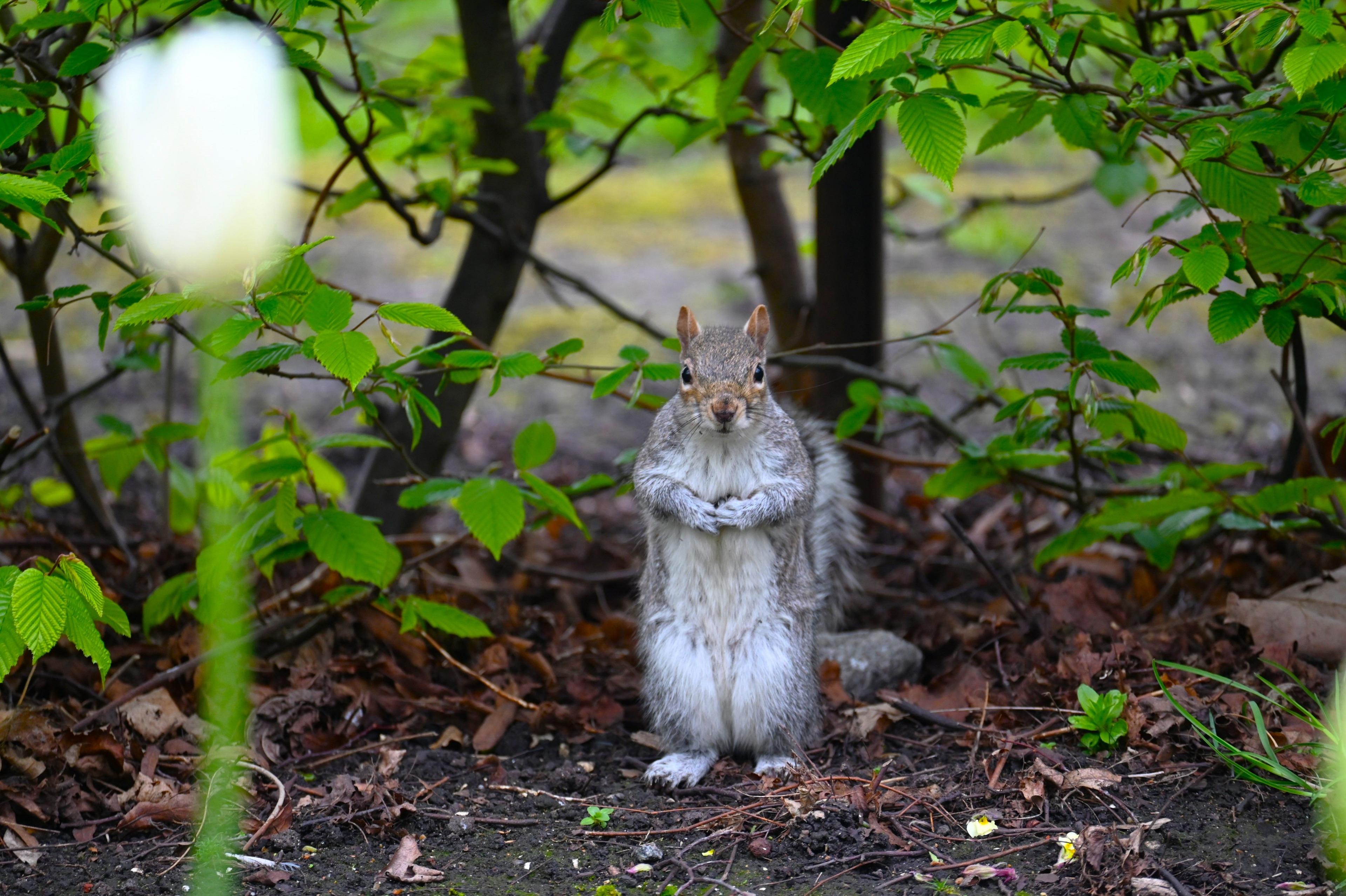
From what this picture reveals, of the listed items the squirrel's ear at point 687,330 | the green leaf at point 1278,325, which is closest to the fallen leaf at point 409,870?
the squirrel's ear at point 687,330

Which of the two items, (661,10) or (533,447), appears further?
(533,447)

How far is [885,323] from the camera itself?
4.01 meters

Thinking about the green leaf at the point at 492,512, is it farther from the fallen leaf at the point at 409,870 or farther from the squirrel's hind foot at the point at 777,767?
the squirrel's hind foot at the point at 777,767

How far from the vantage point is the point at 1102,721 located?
2.38 metres

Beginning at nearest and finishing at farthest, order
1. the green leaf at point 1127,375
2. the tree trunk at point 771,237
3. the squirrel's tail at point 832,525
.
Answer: the green leaf at point 1127,375 < the squirrel's tail at point 832,525 < the tree trunk at point 771,237

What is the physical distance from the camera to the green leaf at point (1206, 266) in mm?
1978

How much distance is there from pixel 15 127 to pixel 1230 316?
2251 millimetres

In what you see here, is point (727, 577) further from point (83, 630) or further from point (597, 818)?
point (83, 630)

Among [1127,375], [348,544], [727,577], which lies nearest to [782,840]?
[727,577]

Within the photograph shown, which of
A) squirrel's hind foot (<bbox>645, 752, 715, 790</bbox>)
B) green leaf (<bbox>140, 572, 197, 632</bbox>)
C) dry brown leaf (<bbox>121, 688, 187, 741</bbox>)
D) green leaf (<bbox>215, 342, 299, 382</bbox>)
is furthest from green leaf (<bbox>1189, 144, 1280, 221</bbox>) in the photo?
dry brown leaf (<bbox>121, 688, 187, 741</bbox>)

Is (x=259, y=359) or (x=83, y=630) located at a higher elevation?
(x=259, y=359)

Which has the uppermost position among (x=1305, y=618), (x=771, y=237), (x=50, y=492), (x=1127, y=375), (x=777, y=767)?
(x=771, y=237)

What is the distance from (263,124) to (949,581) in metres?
2.75

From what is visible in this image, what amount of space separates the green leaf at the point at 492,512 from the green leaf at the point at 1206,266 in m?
1.38
